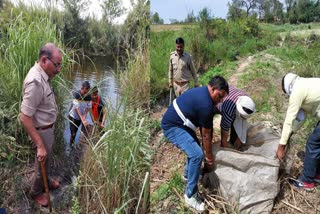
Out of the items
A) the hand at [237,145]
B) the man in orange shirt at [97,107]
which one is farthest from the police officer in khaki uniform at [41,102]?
the hand at [237,145]

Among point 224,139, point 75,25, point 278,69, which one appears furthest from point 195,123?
point 75,25

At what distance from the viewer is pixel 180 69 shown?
3012 millimetres

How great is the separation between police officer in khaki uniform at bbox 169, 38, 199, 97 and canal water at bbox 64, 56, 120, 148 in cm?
58

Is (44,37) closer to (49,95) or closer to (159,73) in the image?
(49,95)

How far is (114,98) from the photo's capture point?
2.30 meters

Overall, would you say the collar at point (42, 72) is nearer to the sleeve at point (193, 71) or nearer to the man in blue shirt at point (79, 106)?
the man in blue shirt at point (79, 106)

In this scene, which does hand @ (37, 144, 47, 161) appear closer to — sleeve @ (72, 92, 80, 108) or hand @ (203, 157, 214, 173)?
sleeve @ (72, 92, 80, 108)

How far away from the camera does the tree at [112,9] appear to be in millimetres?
2768

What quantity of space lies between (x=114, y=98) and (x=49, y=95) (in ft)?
1.59

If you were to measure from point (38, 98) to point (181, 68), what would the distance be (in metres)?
1.39

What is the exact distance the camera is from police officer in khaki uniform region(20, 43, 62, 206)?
215 cm

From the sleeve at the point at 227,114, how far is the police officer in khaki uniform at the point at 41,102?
1.30 metres

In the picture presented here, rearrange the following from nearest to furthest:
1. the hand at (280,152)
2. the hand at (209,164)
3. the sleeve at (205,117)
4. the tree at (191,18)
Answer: the sleeve at (205,117), the hand at (209,164), the hand at (280,152), the tree at (191,18)

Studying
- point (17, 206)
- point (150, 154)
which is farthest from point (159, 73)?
point (17, 206)
